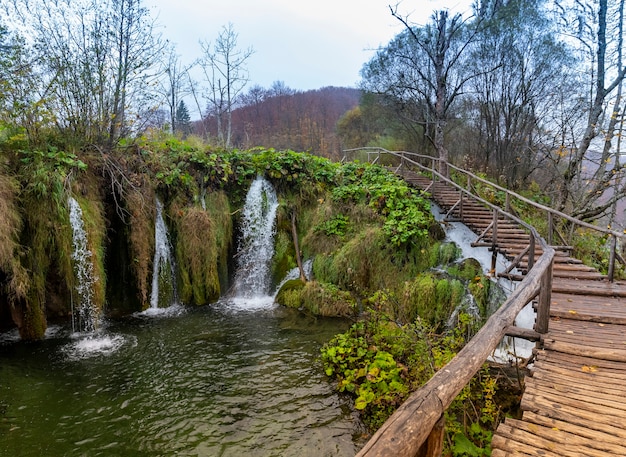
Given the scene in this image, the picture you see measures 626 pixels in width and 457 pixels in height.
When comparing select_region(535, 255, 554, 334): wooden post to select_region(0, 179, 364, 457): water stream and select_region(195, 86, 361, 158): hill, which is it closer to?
select_region(0, 179, 364, 457): water stream

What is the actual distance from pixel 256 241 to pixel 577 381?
29.7ft

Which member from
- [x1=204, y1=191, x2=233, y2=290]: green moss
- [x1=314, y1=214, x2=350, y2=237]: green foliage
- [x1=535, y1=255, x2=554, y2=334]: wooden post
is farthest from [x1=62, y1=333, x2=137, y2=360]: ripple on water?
[x1=535, y1=255, x2=554, y2=334]: wooden post

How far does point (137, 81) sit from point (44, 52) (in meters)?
1.98

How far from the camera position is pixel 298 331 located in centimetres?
806

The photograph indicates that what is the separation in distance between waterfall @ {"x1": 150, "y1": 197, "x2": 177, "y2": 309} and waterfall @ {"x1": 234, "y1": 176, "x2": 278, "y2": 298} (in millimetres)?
1834

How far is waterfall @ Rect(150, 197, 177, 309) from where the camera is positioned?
31.1 feet

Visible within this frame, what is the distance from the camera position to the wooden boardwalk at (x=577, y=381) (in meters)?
2.36

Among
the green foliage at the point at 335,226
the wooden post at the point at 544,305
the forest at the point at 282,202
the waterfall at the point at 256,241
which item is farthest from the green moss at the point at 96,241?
the wooden post at the point at 544,305

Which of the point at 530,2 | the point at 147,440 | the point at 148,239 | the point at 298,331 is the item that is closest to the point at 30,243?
the point at 148,239

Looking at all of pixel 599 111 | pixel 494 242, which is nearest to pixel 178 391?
pixel 494 242

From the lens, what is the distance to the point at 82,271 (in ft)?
25.3

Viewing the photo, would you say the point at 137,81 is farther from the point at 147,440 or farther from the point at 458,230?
the point at 458,230

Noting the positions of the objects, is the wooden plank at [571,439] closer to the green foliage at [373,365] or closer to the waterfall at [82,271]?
the green foliage at [373,365]

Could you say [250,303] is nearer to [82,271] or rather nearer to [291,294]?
[291,294]
